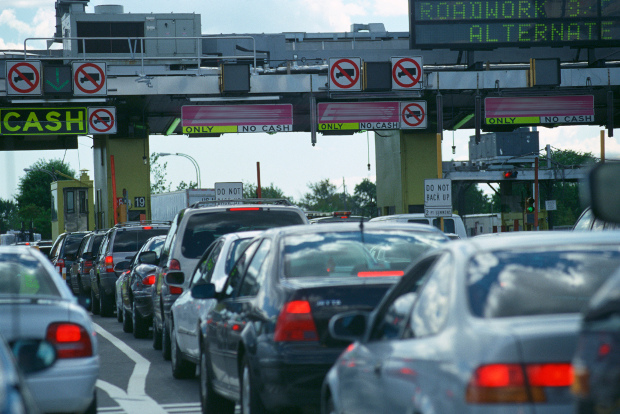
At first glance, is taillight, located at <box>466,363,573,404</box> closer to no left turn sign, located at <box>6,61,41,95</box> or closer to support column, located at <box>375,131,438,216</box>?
no left turn sign, located at <box>6,61,41,95</box>

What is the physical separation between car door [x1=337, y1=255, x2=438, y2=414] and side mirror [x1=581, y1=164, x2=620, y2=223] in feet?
4.05

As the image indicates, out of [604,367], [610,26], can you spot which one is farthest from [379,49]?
[604,367]

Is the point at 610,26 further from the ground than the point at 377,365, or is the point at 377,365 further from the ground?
the point at 610,26

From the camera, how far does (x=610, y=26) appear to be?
25938mm

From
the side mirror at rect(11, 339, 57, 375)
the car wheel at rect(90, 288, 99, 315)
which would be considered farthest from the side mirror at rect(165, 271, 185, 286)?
the car wheel at rect(90, 288, 99, 315)

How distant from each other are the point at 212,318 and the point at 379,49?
210 feet

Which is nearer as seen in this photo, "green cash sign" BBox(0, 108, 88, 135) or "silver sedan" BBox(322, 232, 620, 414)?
"silver sedan" BBox(322, 232, 620, 414)

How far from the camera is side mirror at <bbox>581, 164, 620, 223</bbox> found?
383 cm

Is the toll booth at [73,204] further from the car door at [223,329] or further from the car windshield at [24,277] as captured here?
the car windshield at [24,277]

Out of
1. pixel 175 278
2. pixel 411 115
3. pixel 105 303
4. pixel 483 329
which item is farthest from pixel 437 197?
pixel 483 329

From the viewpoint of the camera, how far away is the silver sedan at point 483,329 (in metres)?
3.74

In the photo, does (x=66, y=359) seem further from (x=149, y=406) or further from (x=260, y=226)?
(x=260, y=226)

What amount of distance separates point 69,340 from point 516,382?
3.93 m

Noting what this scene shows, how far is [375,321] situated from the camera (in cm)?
543
